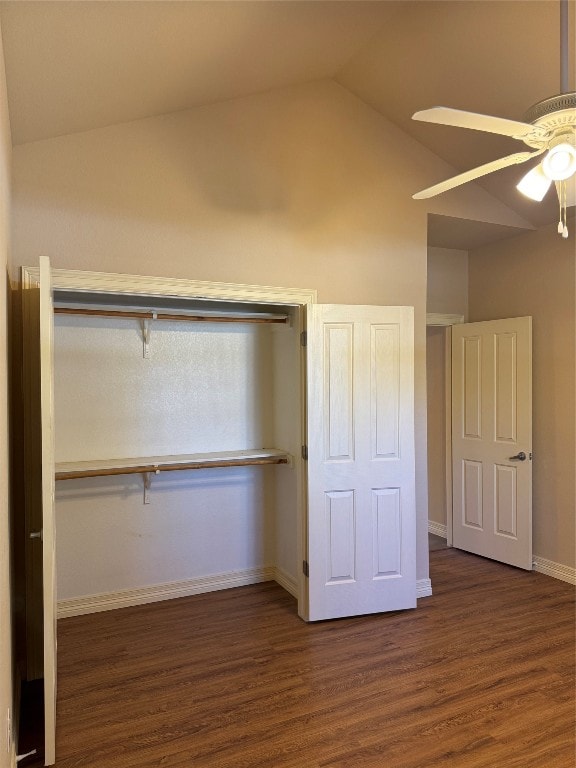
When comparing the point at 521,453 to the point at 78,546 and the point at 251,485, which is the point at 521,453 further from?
the point at 78,546

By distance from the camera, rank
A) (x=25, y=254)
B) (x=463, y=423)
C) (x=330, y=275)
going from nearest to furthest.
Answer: (x=25, y=254) < (x=330, y=275) < (x=463, y=423)

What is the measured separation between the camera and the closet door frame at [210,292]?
9.18 feet

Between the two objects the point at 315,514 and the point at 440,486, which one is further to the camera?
the point at 440,486

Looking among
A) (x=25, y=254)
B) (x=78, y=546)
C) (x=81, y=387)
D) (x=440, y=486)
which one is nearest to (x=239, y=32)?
(x=25, y=254)

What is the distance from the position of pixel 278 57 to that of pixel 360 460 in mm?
2469

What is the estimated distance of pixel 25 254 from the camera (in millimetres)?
2762

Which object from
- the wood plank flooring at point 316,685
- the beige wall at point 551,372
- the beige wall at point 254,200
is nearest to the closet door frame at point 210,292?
the beige wall at point 254,200

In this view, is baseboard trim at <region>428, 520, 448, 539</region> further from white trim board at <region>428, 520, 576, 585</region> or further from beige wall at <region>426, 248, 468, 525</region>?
Answer: white trim board at <region>428, 520, 576, 585</region>

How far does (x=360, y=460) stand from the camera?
342 centimetres

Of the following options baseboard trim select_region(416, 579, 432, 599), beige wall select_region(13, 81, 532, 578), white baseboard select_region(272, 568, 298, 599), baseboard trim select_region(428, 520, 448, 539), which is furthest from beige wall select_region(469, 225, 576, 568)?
white baseboard select_region(272, 568, 298, 599)

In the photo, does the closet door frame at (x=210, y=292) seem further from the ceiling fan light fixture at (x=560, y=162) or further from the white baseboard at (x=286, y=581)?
the ceiling fan light fixture at (x=560, y=162)

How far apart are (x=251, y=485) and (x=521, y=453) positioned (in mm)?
2293

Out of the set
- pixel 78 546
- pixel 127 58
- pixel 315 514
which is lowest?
pixel 78 546

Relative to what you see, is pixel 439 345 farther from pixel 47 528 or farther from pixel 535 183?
pixel 47 528
